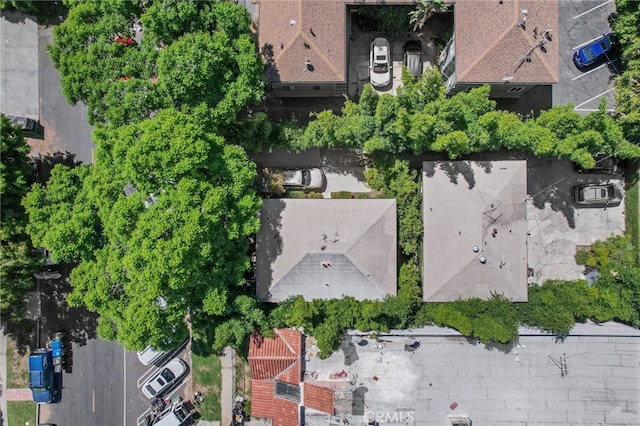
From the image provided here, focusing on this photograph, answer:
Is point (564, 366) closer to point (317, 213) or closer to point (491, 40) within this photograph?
point (317, 213)

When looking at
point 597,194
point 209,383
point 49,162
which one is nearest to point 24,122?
point 49,162

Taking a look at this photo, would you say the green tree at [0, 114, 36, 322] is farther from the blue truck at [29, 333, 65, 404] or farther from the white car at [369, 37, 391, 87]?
the white car at [369, 37, 391, 87]

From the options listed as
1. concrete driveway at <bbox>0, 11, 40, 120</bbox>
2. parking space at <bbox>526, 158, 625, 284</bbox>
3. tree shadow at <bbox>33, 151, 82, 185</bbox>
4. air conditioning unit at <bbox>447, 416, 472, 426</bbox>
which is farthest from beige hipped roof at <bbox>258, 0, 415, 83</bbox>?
air conditioning unit at <bbox>447, 416, 472, 426</bbox>

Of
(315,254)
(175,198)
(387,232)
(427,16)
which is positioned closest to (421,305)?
(387,232)

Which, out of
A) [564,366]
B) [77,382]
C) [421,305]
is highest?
[421,305]

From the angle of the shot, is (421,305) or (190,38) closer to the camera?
(190,38)

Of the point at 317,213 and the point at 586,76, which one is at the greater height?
the point at 586,76

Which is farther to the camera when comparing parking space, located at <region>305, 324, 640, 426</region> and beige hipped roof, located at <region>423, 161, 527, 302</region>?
beige hipped roof, located at <region>423, 161, 527, 302</region>
